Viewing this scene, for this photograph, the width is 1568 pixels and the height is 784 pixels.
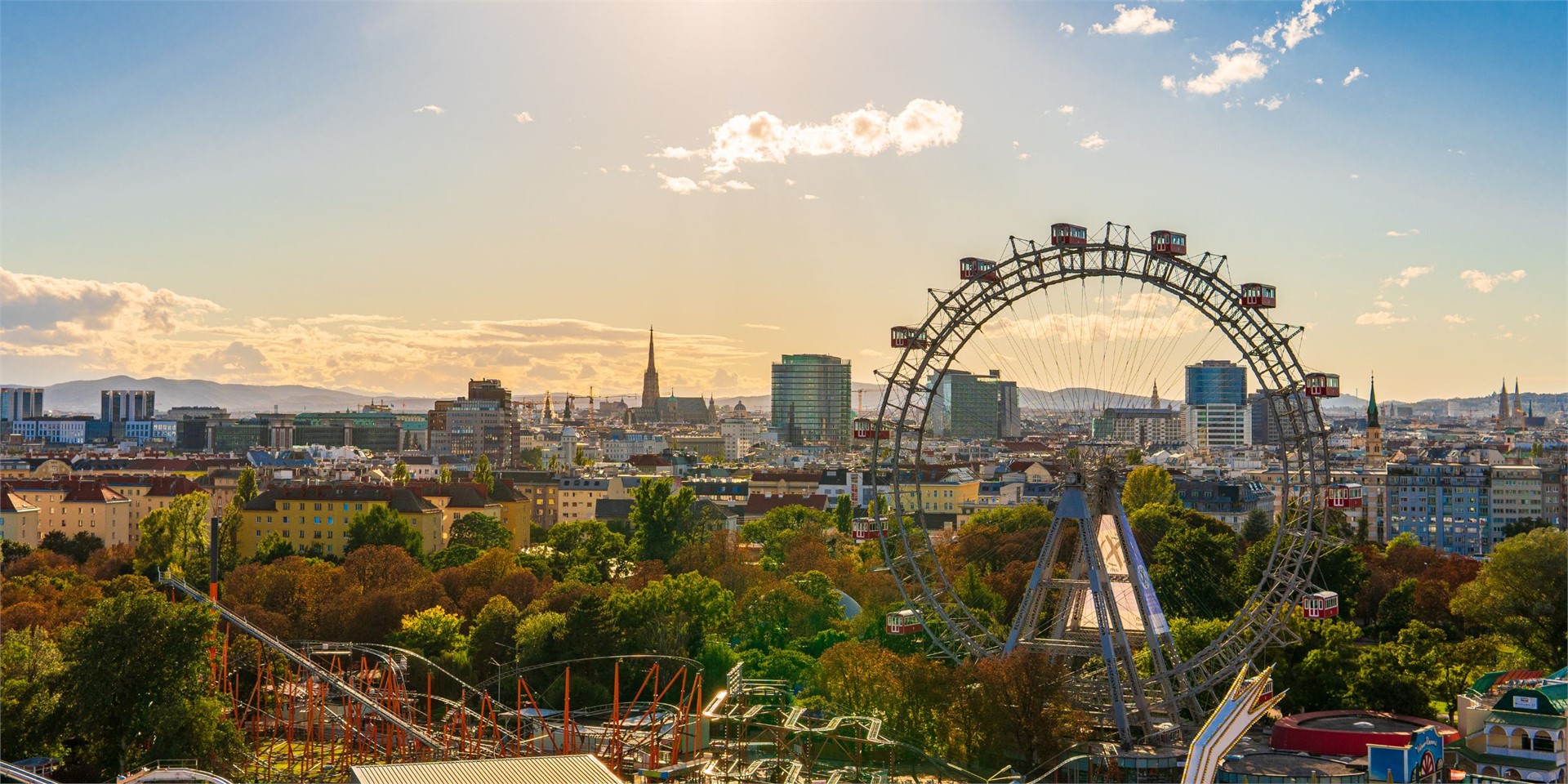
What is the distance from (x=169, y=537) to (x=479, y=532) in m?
23.7

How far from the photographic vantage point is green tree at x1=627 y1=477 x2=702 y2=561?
96.5 m

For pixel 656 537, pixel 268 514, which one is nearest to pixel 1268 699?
pixel 656 537

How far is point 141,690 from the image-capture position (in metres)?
47.2

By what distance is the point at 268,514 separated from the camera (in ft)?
353

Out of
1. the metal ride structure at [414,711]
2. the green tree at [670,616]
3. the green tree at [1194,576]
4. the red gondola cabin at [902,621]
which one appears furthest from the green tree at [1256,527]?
the red gondola cabin at [902,621]

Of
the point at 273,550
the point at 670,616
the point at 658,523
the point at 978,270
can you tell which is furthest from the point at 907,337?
the point at 273,550

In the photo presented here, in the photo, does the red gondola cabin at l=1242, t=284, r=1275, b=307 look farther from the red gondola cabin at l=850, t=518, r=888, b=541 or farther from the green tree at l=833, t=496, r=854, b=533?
the green tree at l=833, t=496, r=854, b=533

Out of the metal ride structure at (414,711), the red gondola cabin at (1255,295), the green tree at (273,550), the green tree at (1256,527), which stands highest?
the red gondola cabin at (1255,295)

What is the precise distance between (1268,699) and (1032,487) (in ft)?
393

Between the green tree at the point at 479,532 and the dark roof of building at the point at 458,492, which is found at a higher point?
the dark roof of building at the point at 458,492

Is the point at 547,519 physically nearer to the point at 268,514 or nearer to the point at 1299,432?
the point at 268,514

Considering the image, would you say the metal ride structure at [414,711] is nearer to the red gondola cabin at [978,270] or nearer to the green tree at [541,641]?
the green tree at [541,641]

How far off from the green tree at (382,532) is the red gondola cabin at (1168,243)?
199ft

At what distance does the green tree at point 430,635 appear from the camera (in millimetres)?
64688
